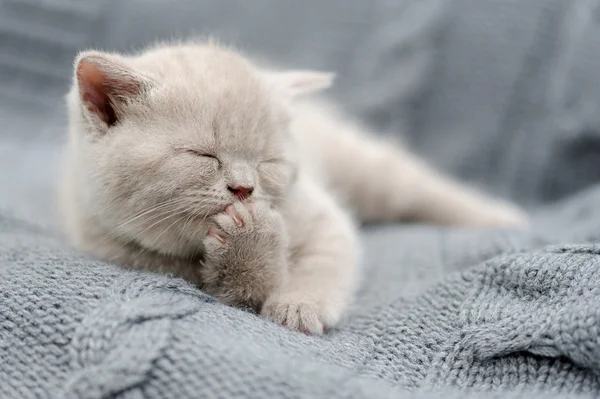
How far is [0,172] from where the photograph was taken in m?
1.65

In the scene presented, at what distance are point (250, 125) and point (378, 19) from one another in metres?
1.22

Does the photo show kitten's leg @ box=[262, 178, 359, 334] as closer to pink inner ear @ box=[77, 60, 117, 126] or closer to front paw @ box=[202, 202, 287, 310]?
front paw @ box=[202, 202, 287, 310]

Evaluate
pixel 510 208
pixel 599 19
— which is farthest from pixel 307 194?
pixel 599 19

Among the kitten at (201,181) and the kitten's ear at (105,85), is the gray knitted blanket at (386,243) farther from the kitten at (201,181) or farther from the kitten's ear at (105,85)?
the kitten's ear at (105,85)

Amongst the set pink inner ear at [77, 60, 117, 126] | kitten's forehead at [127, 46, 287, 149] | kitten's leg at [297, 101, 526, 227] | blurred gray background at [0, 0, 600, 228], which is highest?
blurred gray background at [0, 0, 600, 228]

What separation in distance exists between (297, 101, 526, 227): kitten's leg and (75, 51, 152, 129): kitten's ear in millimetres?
719

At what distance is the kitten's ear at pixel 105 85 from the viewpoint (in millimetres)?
855

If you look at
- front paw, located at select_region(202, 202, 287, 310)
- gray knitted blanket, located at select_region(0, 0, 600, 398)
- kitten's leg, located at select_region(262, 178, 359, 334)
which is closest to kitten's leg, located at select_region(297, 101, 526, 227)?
gray knitted blanket, located at select_region(0, 0, 600, 398)

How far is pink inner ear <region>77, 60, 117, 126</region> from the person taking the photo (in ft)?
2.84

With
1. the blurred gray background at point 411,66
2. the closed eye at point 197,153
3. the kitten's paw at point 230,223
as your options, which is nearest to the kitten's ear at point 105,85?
the closed eye at point 197,153

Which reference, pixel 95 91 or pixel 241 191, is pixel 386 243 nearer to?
pixel 241 191

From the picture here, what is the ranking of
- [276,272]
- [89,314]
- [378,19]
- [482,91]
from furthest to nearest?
[378,19], [482,91], [276,272], [89,314]

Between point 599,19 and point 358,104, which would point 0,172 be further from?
point 599,19

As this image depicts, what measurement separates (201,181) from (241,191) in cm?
6
